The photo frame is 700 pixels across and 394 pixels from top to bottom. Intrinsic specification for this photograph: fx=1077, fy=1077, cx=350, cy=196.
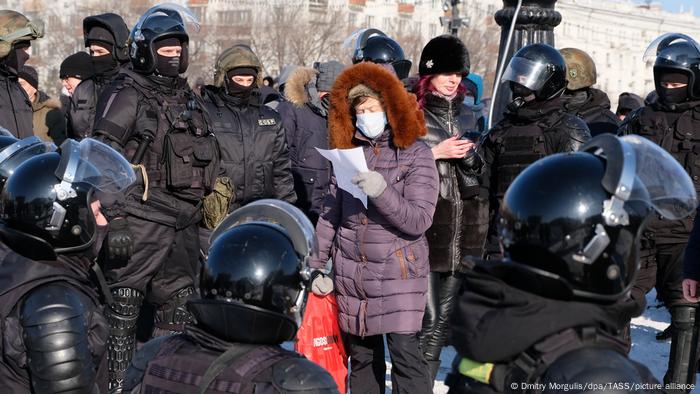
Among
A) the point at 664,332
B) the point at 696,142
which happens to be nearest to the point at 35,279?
the point at 696,142

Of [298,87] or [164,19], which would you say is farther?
[298,87]

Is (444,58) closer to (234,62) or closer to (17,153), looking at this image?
(234,62)

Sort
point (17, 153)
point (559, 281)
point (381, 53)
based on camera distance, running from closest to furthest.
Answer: point (559, 281)
point (17, 153)
point (381, 53)

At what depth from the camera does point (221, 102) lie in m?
6.77

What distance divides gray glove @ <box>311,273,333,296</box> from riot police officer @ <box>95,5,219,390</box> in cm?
119

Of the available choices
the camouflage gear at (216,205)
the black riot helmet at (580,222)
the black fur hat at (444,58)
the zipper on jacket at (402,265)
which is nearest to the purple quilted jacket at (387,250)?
the zipper on jacket at (402,265)

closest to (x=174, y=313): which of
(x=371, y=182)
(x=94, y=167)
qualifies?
(x=371, y=182)

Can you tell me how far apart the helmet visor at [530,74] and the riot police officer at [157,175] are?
1794 mm

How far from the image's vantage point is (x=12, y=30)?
7.41m

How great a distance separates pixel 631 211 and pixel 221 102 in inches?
173

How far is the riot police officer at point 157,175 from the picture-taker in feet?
19.5

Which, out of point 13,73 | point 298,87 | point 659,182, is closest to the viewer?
point 659,182

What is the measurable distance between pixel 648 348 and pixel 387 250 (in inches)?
138

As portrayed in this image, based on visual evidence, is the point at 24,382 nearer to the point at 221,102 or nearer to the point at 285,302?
the point at 285,302
